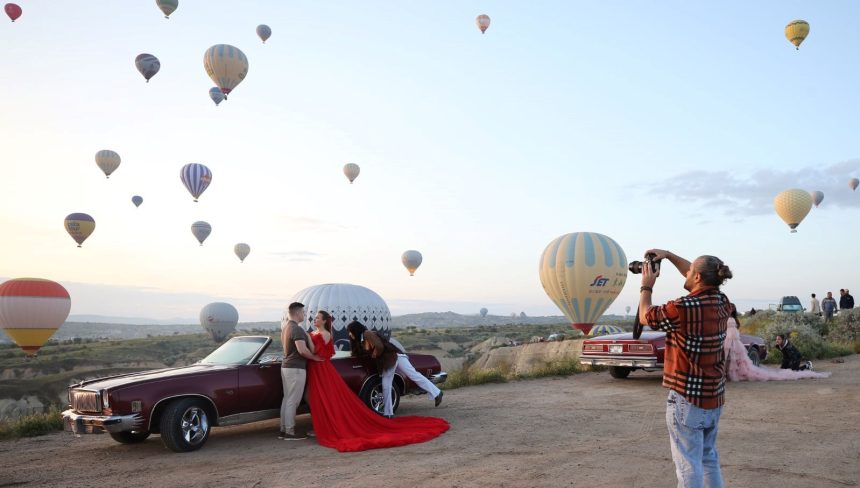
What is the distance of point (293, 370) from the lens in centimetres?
940

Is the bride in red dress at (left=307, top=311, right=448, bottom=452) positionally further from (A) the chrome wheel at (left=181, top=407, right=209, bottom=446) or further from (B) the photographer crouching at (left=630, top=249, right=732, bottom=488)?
(B) the photographer crouching at (left=630, top=249, right=732, bottom=488)

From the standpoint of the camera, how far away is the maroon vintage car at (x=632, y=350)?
14.1 m

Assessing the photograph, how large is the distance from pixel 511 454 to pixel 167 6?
40.8m

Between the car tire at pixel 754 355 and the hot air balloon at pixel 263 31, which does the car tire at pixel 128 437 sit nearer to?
the car tire at pixel 754 355

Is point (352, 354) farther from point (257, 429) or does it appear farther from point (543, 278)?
point (543, 278)

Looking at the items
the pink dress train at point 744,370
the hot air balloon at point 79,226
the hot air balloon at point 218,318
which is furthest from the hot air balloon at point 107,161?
the pink dress train at point 744,370

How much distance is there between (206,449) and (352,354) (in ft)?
8.79

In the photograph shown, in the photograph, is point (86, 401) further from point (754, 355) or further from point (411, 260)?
point (411, 260)

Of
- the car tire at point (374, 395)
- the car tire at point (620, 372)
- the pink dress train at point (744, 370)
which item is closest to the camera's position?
the car tire at point (374, 395)

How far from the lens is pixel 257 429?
10406 mm

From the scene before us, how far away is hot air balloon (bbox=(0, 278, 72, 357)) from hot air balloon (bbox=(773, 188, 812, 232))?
44.1 metres

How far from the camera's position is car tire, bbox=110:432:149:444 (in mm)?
9164

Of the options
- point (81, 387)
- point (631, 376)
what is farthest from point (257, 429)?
point (631, 376)

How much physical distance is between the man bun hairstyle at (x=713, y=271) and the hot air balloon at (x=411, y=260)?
54.8 metres
